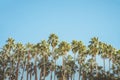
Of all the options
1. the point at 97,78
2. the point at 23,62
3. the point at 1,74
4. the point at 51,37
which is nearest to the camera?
the point at 97,78

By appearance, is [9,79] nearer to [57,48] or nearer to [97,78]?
[57,48]

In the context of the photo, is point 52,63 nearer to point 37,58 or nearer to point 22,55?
point 37,58

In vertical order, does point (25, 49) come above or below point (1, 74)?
above

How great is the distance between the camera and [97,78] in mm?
71625

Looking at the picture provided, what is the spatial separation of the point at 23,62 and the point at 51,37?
57.7 feet

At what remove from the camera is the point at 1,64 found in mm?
90938

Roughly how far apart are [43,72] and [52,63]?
13.6 feet

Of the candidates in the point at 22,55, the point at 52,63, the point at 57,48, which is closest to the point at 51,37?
the point at 57,48

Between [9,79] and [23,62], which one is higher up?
[23,62]

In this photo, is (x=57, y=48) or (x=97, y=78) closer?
(x=97, y=78)

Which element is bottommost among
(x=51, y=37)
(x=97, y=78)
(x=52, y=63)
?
(x=97, y=78)

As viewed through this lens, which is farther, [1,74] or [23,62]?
[23,62]

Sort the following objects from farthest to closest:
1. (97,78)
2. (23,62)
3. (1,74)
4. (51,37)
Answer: (23,62) < (1,74) < (51,37) < (97,78)

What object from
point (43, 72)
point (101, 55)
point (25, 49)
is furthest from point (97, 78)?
point (25, 49)
